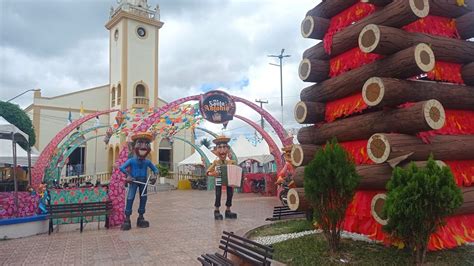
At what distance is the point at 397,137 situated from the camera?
541 centimetres

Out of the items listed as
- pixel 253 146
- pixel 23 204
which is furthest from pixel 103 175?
pixel 23 204

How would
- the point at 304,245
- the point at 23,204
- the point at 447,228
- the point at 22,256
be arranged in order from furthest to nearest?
1. the point at 23,204
2. the point at 22,256
3. the point at 304,245
4. the point at 447,228

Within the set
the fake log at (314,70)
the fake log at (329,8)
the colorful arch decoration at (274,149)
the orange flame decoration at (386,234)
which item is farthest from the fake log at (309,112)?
the colorful arch decoration at (274,149)

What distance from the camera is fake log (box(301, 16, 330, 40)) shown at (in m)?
7.68

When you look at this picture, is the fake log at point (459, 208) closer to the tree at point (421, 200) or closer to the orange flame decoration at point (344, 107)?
the tree at point (421, 200)

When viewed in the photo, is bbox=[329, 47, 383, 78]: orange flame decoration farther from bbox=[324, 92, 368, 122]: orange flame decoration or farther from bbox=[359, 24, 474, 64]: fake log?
bbox=[359, 24, 474, 64]: fake log

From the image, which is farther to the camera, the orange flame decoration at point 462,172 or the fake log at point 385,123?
the orange flame decoration at point 462,172

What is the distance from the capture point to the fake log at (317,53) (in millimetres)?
7711

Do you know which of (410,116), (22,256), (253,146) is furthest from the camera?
(253,146)

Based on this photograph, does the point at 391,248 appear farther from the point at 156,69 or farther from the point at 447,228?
the point at 156,69

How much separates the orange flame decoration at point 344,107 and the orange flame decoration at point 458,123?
129cm

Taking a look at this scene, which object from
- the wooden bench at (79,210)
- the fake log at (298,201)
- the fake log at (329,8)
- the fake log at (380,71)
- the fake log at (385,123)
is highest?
the fake log at (329,8)

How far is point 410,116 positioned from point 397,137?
344mm

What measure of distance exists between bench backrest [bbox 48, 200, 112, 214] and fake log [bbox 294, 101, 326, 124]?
216 inches
